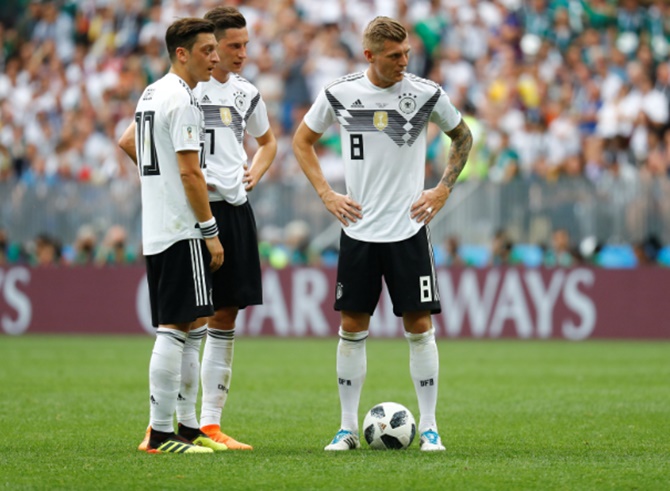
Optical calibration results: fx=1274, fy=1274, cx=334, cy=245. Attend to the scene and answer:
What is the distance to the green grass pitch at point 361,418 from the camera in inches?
246

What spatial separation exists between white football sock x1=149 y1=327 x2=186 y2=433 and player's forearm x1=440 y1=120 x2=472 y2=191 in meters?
1.91

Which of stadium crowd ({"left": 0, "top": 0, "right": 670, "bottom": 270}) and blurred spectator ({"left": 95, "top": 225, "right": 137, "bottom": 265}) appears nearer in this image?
stadium crowd ({"left": 0, "top": 0, "right": 670, "bottom": 270})

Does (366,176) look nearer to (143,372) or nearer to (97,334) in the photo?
(143,372)

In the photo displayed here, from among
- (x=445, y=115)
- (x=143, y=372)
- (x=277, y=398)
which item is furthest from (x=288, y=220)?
(x=445, y=115)

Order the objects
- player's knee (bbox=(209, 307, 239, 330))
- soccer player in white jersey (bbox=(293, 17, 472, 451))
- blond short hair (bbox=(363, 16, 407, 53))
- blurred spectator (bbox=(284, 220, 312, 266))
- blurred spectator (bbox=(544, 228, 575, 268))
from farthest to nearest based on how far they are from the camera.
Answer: blurred spectator (bbox=(284, 220, 312, 266)) → blurred spectator (bbox=(544, 228, 575, 268)) → player's knee (bbox=(209, 307, 239, 330)) → soccer player in white jersey (bbox=(293, 17, 472, 451)) → blond short hair (bbox=(363, 16, 407, 53))

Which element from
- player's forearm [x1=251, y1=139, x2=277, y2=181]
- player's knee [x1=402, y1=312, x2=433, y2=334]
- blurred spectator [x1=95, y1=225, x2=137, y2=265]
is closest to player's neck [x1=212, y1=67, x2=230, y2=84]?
player's forearm [x1=251, y1=139, x2=277, y2=181]

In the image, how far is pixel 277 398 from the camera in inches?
428

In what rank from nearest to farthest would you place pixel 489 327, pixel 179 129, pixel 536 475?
pixel 536 475 → pixel 179 129 → pixel 489 327

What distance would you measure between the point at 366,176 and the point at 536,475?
2.19 metres

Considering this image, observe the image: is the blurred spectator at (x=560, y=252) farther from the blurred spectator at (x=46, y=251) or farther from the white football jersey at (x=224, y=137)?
the white football jersey at (x=224, y=137)

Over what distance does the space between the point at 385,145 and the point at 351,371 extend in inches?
54.6

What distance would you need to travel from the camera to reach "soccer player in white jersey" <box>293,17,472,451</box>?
7.55 m

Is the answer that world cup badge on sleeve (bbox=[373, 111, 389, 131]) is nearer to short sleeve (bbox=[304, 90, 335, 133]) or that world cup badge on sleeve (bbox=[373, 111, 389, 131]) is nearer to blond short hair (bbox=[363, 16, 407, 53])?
short sleeve (bbox=[304, 90, 335, 133])

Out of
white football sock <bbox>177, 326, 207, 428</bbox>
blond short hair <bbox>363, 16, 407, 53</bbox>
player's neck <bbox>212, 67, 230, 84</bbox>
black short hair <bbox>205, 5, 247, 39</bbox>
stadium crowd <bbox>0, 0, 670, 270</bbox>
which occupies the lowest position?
white football sock <bbox>177, 326, 207, 428</bbox>
